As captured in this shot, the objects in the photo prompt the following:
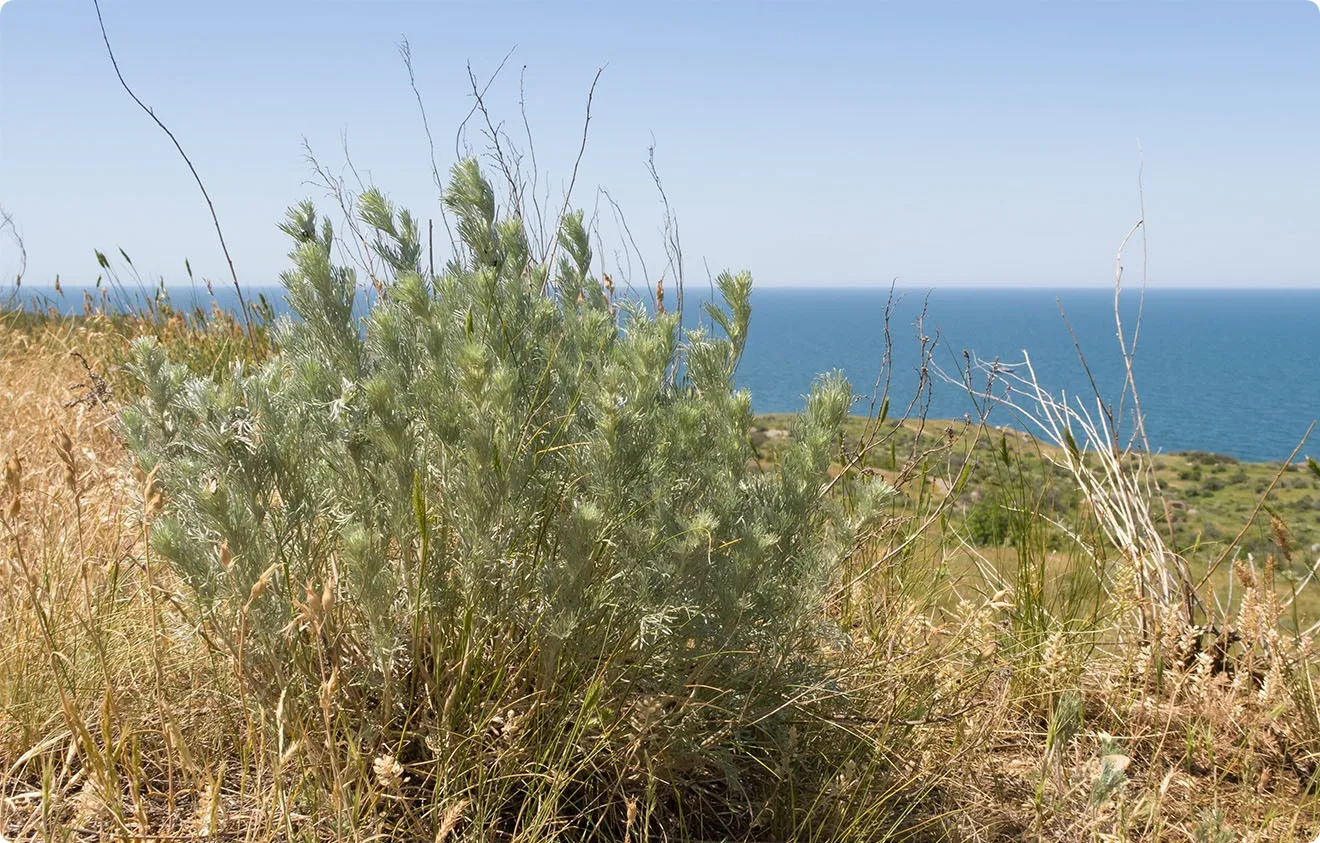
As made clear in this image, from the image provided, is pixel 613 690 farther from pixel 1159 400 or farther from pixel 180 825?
pixel 1159 400

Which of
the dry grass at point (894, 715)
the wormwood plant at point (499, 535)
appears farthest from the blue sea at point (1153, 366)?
the dry grass at point (894, 715)

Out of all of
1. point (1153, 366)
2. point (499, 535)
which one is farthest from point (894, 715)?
point (1153, 366)

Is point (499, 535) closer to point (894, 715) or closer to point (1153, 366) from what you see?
point (894, 715)

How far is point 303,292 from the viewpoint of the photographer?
1930mm

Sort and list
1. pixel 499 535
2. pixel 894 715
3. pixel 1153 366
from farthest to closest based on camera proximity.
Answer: pixel 1153 366 → pixel 894 715 → pixel 499 535

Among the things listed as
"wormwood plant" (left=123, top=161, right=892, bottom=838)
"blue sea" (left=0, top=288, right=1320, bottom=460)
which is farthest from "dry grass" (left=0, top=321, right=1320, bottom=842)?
"blue sea" (left=0, top=288, right=1320, bottom=460)

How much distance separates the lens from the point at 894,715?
2.30 metres

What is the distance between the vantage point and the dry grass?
184 centimetres

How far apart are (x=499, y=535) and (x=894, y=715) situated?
3.91 ft

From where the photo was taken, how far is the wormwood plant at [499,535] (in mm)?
1781

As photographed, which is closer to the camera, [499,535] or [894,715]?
[499,535]

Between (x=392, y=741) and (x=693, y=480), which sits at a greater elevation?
(x=693, y=480)

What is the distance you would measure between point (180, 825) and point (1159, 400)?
85384 millimetres

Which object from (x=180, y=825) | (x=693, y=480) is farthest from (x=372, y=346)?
(x=180, y=825)
